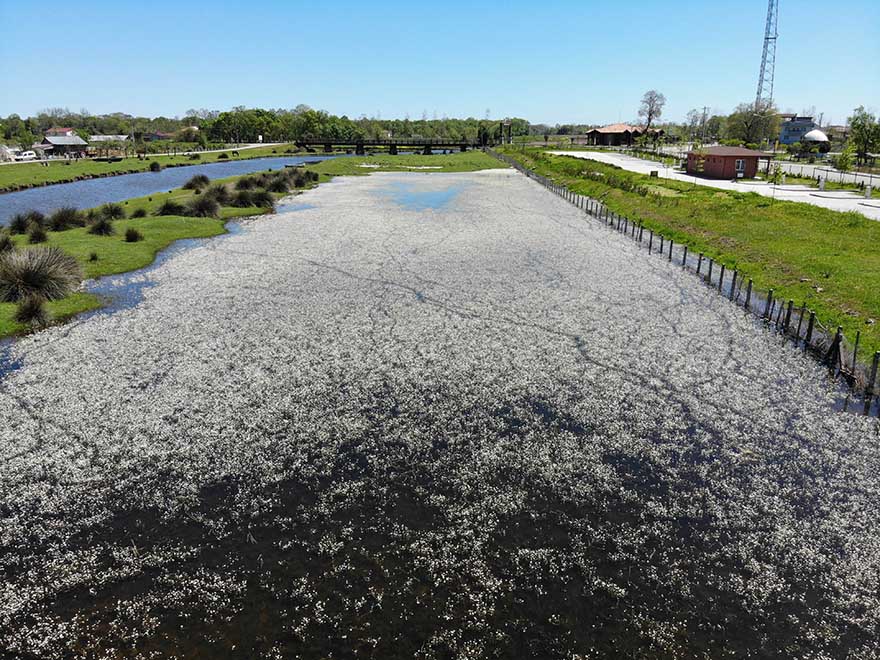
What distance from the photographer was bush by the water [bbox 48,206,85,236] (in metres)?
44.7

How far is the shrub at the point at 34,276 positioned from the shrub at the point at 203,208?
934 inches

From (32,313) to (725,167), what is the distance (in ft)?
259

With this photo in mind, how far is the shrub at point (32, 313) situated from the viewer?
24.3m

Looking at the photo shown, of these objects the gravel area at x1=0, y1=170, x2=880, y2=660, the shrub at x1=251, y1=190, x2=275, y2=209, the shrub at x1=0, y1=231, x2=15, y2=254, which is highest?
the shrub at x1=251, y1=190, x2=275, y2=209

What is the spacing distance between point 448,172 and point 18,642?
106 m

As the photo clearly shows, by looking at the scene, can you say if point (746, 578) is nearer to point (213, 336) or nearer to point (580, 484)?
point (580, 484)

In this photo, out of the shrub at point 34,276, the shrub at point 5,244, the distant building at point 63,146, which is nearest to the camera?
the shrub at point 34,276

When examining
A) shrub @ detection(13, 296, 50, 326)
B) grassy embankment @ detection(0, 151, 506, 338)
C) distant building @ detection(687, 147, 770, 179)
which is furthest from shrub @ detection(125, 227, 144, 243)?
distant building @ detection(687, 147, 770, 179)

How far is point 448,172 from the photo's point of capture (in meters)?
109

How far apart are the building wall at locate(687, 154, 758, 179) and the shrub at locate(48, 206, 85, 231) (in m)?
75.5

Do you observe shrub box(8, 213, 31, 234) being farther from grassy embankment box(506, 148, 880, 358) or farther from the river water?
grassy embankment box(506, 148, 880, 358)

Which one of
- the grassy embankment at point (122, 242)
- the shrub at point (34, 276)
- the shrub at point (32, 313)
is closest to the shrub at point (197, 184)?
the grassy embankment at point (122, 242)

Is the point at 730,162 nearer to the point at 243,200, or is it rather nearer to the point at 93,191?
the point at 243,200

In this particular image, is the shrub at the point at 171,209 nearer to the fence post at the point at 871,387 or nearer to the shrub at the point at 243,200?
the shrub at the point at 243,200
